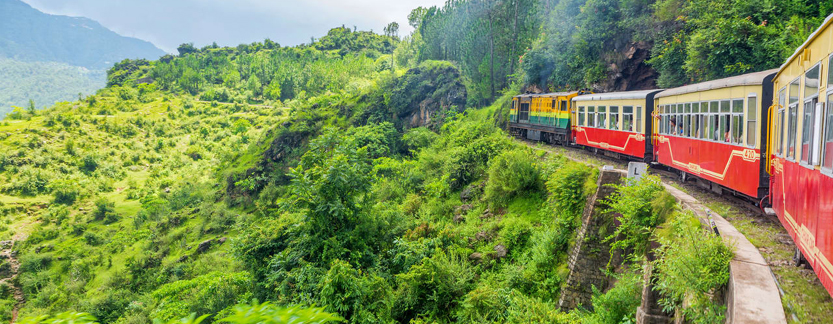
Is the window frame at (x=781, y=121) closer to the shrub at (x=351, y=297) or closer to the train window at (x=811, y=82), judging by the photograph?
the train window at (x=811, y=82)

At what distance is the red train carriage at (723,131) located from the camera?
8.45m

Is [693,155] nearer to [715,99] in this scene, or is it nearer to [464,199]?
[715,99]

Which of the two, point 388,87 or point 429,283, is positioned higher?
point 388,87

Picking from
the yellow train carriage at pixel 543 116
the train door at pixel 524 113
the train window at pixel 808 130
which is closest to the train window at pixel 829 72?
the train window at pixel 808 130

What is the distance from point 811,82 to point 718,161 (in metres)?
5.53

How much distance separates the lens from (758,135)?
8.41m

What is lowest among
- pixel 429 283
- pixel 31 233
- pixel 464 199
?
pixel 31 233

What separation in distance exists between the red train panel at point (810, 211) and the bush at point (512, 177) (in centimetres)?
898

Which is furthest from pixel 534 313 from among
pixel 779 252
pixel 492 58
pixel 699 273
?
pixel 492 58

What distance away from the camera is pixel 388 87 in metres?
43.0

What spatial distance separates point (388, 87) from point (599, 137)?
89.2ft

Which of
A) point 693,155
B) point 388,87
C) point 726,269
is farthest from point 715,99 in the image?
point 388,87

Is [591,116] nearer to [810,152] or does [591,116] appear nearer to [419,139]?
[810,152]

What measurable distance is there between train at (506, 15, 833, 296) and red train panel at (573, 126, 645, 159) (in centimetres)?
4
